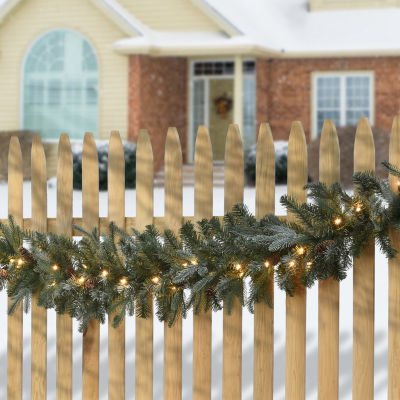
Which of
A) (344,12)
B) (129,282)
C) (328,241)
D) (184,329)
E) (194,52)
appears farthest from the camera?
(344,12)

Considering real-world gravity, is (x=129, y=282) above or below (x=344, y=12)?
below

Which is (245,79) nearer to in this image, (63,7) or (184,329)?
(63,7)

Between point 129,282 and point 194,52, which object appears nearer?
point 129,282

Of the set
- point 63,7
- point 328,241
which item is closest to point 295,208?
point 328,241

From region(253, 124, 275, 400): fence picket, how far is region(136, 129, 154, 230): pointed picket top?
65cm

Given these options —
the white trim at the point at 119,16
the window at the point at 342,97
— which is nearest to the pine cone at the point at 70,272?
the white trim at the point at 119,16

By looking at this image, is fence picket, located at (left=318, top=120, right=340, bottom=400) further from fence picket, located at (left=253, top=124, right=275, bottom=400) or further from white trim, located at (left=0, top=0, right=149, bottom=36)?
white trim, located at (left=0, top=0, right=149, bottom=36)

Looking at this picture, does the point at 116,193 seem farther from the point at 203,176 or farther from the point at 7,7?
the point at 7,7

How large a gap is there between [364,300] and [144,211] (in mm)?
1394

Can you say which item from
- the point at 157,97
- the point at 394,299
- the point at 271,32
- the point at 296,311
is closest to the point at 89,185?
the point at 296,311

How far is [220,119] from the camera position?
20203 millimetres

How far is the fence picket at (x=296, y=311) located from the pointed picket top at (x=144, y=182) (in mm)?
836

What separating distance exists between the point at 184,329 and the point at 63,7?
523 inches

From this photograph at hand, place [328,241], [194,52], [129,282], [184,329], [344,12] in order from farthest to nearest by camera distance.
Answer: [344,12]
[194,52]
[184,329]
[129,282]
[328,241]
